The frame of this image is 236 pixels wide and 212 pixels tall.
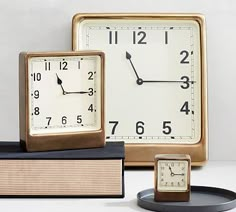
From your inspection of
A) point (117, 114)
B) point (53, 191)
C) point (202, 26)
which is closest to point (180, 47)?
point (202, 26)

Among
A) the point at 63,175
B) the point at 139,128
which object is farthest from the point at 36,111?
the point at 139,128

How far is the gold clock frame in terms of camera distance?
113 cm

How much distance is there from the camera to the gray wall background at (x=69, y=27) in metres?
1.19

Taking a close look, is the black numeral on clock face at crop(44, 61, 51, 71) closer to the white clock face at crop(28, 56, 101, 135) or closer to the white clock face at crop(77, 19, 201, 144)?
the white clock face at crop(28, 56, 101, 135)

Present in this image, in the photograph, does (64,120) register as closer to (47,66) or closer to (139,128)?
(47,66)

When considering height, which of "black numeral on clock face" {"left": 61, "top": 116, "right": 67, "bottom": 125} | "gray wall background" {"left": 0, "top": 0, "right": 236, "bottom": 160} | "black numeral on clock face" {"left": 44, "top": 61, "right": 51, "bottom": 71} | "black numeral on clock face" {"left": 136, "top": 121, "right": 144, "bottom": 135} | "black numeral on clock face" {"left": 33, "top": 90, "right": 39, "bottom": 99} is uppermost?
"gray wall background" {"left": 0, "top": 0, "right": 236, "bottom": 160}

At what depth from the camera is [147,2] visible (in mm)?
1191

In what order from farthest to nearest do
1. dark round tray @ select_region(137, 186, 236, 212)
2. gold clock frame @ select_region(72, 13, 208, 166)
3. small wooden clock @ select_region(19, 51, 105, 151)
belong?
gold clock frame @ select_region(72, 13, 208, 166)
small wooden clock @ select_region(19, 51, 105, 151)
dark round tray @ select_region(137, 186, 236, 212)

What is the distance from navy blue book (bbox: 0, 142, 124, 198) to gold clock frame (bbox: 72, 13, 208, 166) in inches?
9.1

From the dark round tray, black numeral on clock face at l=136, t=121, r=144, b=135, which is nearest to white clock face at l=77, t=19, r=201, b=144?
black numeral on clock face at l=136, t=121, r=144, b=135

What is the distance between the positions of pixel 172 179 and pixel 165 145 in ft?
0.95

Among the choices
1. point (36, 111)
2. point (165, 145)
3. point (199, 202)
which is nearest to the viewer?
point (199, 202)

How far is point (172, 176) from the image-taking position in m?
0.85

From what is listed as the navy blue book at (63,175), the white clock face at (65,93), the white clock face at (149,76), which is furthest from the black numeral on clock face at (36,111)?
the white clock face at (149,76)
